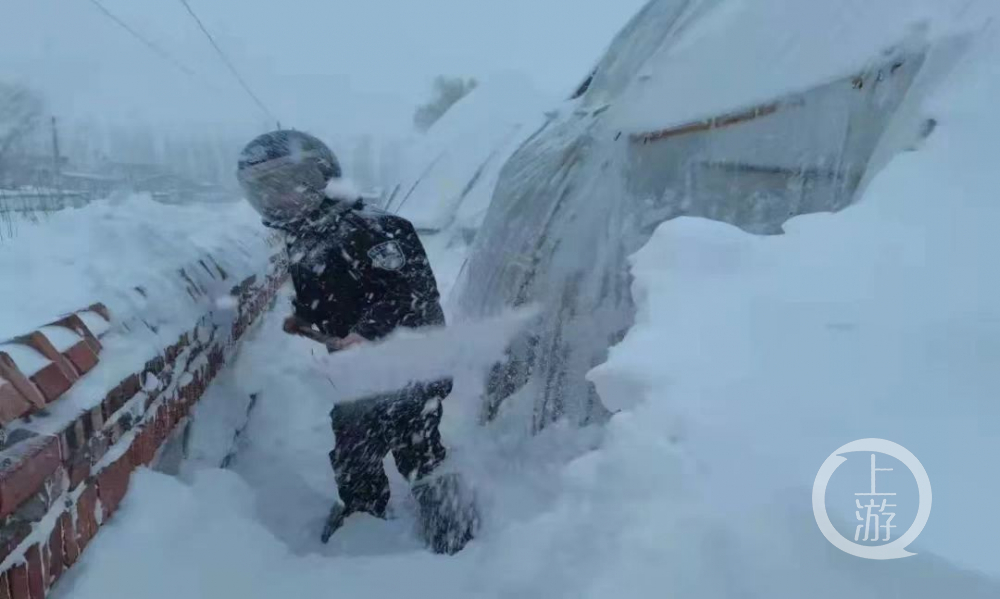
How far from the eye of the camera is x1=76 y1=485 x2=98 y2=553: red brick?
146cm

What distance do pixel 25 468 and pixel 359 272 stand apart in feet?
4.62

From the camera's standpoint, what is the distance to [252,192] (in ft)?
8.22

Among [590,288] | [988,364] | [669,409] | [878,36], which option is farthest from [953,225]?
[590,288]

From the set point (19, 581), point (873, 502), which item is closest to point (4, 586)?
point (19, 581)

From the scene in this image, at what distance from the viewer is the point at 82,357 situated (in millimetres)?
1566

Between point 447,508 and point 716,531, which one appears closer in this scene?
point 716,531

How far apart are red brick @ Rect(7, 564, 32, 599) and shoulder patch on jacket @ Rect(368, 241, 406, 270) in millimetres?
1435

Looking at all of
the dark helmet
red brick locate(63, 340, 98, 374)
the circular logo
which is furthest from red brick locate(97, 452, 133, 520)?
the circular logo

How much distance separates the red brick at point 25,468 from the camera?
1.14 metres

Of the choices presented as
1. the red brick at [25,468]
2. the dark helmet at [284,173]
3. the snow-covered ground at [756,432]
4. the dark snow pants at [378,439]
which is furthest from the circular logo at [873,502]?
the dark helmet at [284,173]

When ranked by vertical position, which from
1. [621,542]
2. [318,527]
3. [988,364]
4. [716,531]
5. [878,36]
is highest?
[878,36]

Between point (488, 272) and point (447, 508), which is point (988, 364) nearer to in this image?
point (447, 508)

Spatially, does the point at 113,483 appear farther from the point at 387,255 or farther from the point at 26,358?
the point at 387,255

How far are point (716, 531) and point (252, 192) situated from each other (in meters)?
1.99
